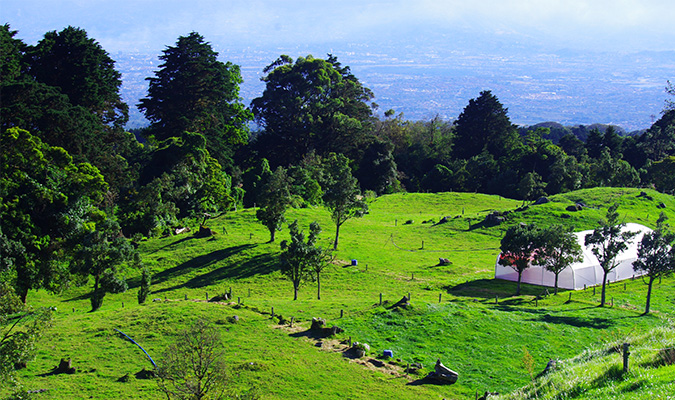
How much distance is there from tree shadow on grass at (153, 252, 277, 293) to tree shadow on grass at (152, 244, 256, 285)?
0.52m

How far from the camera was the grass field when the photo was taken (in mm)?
29312

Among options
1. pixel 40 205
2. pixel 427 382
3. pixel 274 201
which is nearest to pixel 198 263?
pixel 274 201

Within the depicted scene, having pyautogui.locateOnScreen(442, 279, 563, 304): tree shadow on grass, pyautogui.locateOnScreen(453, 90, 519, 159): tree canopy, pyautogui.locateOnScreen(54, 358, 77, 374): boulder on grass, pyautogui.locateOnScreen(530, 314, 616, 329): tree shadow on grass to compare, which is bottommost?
pyautogui.locateOnScreen(442, 279, 563, 304): tree shadow on grass

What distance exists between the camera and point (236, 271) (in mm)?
54688

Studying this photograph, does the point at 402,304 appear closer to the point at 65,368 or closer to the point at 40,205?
the point at 65,368

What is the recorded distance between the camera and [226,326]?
37438 millimetres

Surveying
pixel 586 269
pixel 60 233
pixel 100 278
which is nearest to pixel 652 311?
pixel 586 269

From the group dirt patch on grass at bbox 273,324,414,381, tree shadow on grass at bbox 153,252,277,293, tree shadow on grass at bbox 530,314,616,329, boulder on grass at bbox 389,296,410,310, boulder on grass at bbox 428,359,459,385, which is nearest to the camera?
boulder on grass at bbox 428,359,459,385

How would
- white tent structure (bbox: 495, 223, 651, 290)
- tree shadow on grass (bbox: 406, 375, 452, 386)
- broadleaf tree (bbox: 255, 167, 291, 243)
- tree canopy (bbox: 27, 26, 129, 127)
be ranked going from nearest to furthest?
tree shadow on grass (bbox: 406, 375, 452, 386), white tent structure (bbox: 495, 223, 651, 290), broadleaf tree (bbox: 255, 167, 291, 243), tree canopy (bbox: 27, 26, 129, 127)

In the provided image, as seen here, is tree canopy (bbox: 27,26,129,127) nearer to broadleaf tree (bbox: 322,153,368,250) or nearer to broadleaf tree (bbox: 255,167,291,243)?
broadleaf tree (bbox: 255,167,291,243)

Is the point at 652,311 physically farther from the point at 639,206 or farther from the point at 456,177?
the point at 456,177

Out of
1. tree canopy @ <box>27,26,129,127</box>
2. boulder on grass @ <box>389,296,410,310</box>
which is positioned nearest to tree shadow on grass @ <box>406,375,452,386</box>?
boulder on grass @ <box>389,296,410,310</box>

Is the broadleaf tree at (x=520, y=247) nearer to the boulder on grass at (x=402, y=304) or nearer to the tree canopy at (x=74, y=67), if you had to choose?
the boulder on grass at (x=402, y=304)

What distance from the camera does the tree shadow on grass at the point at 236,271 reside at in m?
52.2
